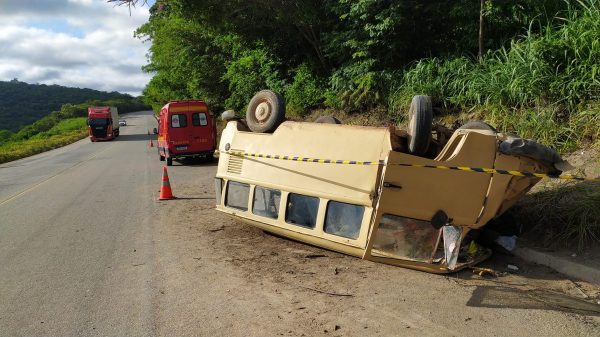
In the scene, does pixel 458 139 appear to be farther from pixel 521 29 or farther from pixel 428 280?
pixel 521 29

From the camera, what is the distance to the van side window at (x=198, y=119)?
1867 centimetres

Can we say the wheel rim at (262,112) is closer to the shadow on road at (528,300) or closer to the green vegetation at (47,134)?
the shadow on road at (528,300)

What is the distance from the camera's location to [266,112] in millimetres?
7023

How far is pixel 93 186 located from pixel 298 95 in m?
7.73

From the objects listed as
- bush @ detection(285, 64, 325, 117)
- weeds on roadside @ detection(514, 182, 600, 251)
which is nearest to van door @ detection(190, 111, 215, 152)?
bush @ detection(285, 64, 325, 117)

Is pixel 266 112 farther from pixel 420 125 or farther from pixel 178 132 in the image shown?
pixel 178 132

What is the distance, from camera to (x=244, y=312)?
443 cm

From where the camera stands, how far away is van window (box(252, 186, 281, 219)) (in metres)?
6.29

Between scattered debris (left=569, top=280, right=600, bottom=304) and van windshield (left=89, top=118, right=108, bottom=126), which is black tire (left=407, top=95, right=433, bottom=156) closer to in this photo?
scattered debris (left=569, top=280, right=600, bottom=304)

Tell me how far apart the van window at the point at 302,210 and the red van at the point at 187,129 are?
43.4 ft

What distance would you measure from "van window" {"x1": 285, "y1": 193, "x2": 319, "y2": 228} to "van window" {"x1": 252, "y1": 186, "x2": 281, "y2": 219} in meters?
0.22

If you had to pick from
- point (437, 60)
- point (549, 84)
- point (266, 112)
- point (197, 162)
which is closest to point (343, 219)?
point (266, 112)

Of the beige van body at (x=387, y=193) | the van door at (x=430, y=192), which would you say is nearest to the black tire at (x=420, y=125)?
the beige van body at (x=387, y=193)

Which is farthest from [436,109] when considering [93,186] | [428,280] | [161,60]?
[161,60]
